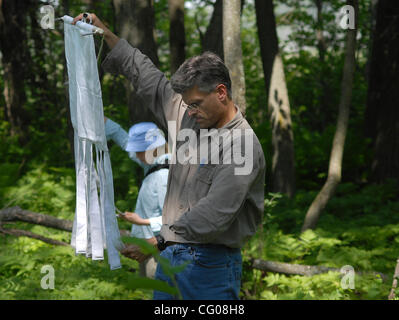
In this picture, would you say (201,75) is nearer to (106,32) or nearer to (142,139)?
(106,32)

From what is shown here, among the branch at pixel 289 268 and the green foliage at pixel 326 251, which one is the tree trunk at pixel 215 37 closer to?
the green foliage at pixel 326 251

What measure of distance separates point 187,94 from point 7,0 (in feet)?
35.0

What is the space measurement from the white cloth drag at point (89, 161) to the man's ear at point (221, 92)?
82 cm

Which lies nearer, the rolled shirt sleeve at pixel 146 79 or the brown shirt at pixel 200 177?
the brown shirt at pixel 200 177

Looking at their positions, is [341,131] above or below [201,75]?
below

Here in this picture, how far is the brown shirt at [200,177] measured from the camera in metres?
2.43

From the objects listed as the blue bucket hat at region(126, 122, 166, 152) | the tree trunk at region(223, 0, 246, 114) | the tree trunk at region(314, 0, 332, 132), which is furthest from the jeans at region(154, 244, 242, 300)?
the tree trunk at region(314, 0, 332, 132)

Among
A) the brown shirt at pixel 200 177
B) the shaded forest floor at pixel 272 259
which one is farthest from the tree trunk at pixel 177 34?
the brown shirt at pixel 200 177

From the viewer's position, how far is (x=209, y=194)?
8.07 ft

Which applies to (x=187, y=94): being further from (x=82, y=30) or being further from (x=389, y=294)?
(x=389, y=294)

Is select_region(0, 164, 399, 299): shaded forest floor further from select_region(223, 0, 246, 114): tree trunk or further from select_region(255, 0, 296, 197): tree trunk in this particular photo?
select_region(223, 0, 246, 114): tree trunk

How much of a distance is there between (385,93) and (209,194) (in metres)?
8.07

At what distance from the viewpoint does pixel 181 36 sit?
808 centimetres

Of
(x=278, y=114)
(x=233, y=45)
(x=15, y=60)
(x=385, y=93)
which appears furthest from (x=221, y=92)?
(x=15, y=60)
